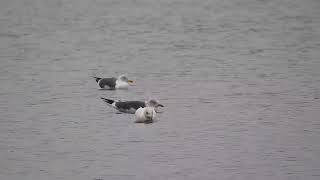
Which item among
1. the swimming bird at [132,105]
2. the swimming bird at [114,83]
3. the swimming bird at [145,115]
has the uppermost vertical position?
the swimming bird at [114,83]

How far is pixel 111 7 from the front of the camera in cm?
5100

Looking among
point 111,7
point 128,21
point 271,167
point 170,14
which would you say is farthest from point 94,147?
point 111,7

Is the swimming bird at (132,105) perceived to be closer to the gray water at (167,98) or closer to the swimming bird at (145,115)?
the gray water at (167,98)

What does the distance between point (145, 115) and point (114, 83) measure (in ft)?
14.5

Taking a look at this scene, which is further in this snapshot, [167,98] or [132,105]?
[167,98]

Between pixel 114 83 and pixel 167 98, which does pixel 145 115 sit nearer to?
pixel 167 98

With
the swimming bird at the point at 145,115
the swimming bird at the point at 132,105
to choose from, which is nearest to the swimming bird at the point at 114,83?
the swimming bird at the point at 132,105

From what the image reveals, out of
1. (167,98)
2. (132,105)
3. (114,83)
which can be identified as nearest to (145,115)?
(132,105)

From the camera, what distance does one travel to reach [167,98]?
22.4m

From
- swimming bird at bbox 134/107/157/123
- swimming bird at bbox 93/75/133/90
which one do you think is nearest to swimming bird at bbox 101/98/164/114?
swimming bird at bbox 134/107/157/123

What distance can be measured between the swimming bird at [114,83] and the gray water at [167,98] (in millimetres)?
212

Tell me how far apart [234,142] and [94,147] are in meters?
2.48

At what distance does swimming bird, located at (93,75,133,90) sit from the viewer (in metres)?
23.8

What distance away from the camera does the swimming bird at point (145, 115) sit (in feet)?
64.3
